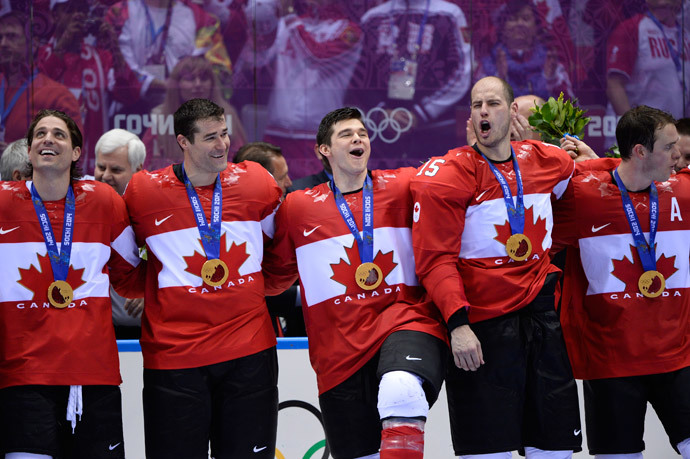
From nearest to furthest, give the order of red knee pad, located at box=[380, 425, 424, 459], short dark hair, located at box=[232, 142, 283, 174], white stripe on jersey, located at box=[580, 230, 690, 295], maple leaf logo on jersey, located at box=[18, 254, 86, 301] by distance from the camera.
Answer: red knee pad, located at box=[380, 425, 424, 459], maple leaf logo on jersey, located at box=[18, 254, 86, 301], white stripe on jersey, located at box=[580, 230, 690, 295], short dark hair, located at box=[232, 142, 283, 174]

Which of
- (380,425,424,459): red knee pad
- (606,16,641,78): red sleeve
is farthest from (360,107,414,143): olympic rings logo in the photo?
(380,425,424,459): red knee pad

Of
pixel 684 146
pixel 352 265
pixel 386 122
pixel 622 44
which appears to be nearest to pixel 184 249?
pixel 352 265

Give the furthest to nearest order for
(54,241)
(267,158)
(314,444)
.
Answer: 1. (267,158)
2. (314,444)
3. (54,241)

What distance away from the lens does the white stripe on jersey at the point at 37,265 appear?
163 inches

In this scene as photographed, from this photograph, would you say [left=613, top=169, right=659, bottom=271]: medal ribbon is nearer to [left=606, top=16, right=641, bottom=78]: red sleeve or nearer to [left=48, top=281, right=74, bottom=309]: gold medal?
[left=48, top=281, right=74, bottom=309]: gold medal

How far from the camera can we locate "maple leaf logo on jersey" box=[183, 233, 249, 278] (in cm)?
431

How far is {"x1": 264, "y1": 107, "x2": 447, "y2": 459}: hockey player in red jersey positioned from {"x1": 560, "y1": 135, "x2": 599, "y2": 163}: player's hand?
91cm

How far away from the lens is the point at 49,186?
13.9ft

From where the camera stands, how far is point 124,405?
17.3 feet

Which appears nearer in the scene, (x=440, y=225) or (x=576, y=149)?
(x=440, y=225)

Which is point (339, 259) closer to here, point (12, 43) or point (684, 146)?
point (684, 146)

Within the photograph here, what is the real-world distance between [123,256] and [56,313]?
1.64 ft

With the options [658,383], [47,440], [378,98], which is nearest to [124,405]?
[47,440]

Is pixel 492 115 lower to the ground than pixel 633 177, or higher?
higher
